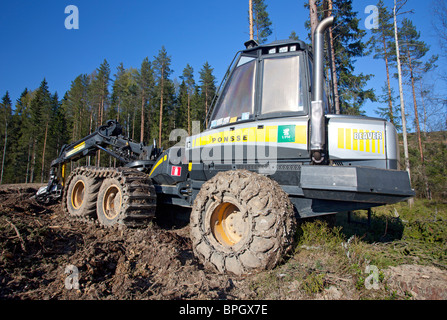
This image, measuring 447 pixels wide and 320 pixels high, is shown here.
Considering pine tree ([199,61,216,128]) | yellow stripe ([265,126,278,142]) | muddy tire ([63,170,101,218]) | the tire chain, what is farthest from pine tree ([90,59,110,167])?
yellow stripe ([265,126,278,142])

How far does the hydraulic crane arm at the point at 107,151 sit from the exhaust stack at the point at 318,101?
4.20m

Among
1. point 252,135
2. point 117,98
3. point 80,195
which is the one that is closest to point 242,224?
point 252,135

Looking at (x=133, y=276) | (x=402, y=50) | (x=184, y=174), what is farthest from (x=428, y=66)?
(x=133, y=276)

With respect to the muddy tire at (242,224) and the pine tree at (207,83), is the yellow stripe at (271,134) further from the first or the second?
the pine tree at (207,83)

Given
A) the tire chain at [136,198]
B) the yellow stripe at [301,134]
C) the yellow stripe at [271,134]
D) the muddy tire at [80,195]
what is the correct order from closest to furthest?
the yellow stripe at [301,134] < the yellow stripe at [271,134] < the tire chain at [136,198] < the muddy tire at [80,195]

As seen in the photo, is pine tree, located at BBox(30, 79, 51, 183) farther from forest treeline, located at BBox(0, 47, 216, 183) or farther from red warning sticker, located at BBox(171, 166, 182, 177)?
red warning sticker, located at BBox(171, 166, 182, 177)

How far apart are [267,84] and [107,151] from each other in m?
4.96

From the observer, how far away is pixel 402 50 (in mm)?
22547

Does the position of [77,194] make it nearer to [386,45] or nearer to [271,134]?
[271,134]

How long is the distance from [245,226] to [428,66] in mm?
27709

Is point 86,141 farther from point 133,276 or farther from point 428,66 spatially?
point 428,66

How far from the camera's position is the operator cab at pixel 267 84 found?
3.66 meters

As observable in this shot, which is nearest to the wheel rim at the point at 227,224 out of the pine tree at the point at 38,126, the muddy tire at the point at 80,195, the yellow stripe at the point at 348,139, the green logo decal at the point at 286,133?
the green logo decal at the point at 286,133

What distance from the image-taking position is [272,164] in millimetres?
3721
